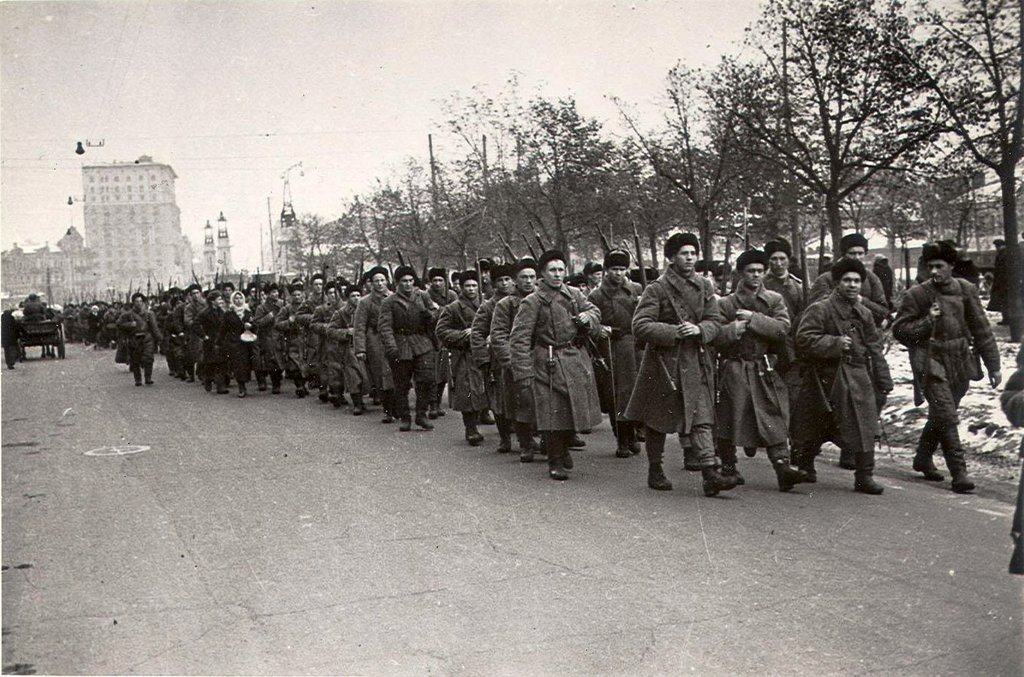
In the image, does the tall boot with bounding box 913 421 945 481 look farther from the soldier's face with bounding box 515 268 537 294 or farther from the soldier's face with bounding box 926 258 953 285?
the soldier's face with bounding box 515 268 537 294

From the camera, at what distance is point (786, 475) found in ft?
24.9

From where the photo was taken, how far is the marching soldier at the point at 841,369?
25.2 ft

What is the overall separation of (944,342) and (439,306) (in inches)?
267

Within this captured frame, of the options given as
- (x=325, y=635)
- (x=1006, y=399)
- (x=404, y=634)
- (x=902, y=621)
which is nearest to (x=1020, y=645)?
(x=902, y=621)

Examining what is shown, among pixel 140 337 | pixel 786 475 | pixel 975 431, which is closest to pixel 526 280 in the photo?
pixel 786 475

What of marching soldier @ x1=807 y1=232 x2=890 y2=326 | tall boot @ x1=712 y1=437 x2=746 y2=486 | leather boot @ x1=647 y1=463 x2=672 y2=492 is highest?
marching soldier @ x1=807 y1=232 x2=890 y2=326

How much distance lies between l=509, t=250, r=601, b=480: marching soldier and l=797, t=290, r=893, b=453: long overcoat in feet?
6.05

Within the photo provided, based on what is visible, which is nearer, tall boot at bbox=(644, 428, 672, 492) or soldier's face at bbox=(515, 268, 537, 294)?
tall boot at bbox=(644, 428, 672, 492)

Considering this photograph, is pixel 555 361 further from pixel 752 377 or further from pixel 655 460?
pixel 752 377

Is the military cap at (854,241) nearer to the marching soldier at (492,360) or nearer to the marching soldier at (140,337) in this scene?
the marching soldier at (492,360)

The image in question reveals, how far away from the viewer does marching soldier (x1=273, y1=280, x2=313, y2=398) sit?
1677cm

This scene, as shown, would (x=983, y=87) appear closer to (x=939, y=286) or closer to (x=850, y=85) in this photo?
(x=850, y=85)

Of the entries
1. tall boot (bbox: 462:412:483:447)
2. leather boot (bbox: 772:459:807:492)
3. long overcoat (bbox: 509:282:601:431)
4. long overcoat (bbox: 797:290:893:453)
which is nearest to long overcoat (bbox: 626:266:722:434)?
leather boot (bbox: 772:459:807:492)

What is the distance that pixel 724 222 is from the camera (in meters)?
27.6
